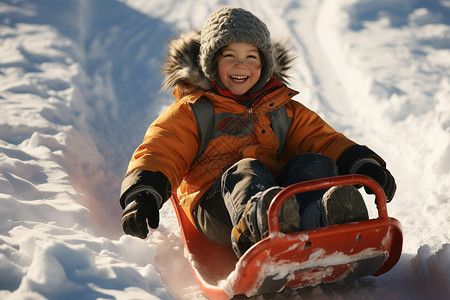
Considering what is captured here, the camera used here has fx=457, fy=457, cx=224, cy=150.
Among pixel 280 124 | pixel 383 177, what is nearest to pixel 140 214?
pixel 280 124

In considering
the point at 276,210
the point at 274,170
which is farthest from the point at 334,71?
the point at 276,210

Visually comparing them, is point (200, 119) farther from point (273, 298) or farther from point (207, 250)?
point (273, 298)

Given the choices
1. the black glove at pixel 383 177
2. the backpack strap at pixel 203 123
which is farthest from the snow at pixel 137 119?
the backpack strap at pixel 203 123

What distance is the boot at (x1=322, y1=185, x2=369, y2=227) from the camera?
4.33 feet

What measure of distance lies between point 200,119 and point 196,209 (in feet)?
1.25

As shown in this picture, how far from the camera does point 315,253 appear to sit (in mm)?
1359

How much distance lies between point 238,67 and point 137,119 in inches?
75.8

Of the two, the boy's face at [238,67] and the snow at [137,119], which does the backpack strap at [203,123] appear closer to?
the boy's face at [238,67]

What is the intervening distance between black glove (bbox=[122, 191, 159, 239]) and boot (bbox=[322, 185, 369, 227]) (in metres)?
0.57

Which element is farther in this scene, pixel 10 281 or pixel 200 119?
pixel 200 119

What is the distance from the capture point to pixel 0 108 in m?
3.20

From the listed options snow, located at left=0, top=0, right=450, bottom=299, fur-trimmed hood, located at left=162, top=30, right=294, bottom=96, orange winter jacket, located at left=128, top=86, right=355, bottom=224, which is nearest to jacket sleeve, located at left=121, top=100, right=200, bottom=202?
orange winter jacket, located at left=128, top=86, right=355, bottom=224

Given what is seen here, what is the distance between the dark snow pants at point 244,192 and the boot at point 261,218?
6cm

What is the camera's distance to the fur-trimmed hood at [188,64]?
2066mm
